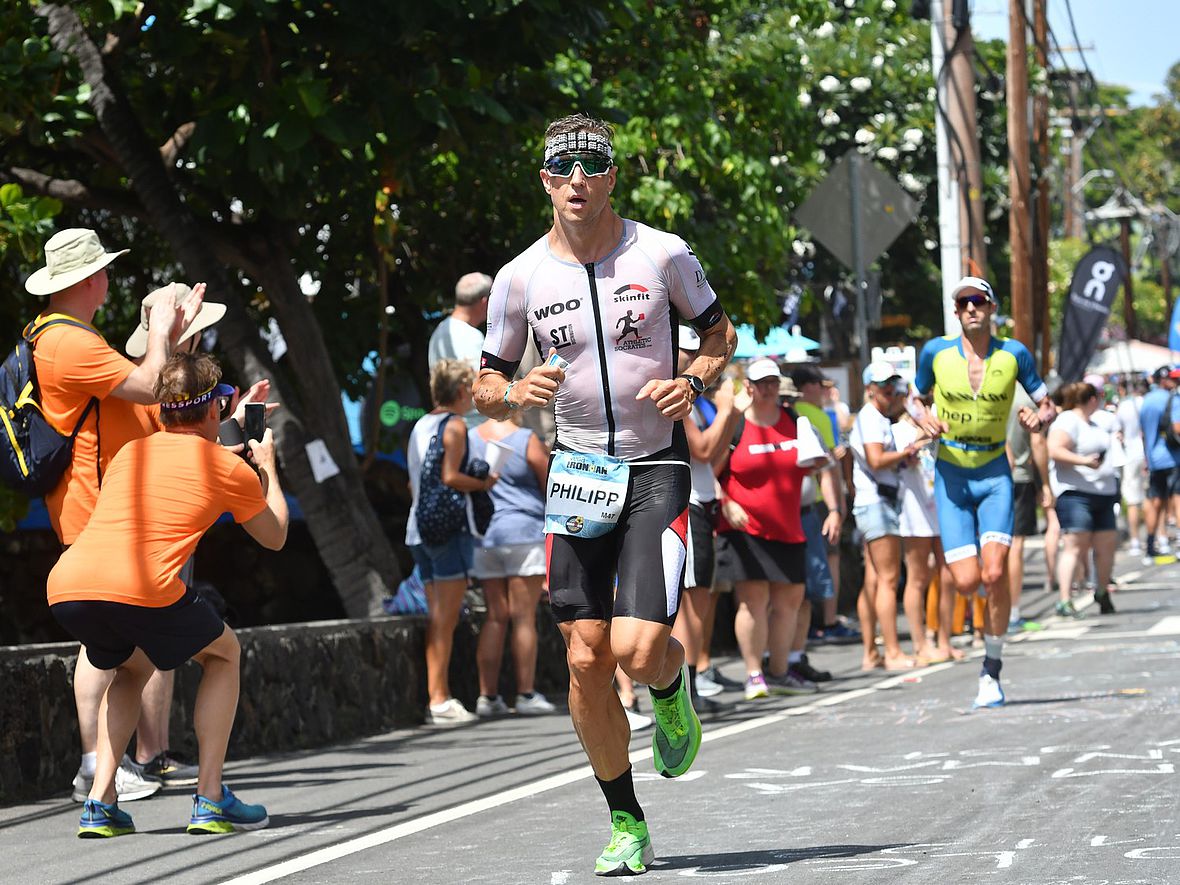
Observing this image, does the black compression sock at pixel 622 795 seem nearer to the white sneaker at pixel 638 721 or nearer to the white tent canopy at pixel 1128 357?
the white sneaker at pixel 638 721

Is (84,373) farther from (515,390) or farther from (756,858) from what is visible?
(756,858)

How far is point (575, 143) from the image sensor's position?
6.02 metres

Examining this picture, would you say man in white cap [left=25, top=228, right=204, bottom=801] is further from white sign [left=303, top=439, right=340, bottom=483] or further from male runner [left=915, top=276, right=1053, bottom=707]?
white sign [left=303, top=439, right=340, bottom=483]

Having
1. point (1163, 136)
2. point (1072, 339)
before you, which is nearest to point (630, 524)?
point (1072, 339)

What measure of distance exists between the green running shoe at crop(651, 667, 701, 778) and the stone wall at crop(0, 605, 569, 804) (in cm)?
322

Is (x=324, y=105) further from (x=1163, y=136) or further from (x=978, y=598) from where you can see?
(x=1163, y=136)

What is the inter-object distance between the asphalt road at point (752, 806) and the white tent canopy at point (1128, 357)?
3993 cm

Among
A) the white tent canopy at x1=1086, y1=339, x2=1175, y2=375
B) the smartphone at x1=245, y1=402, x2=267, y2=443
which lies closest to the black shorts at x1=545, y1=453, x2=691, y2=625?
the smartphone at x1=245, y1=402, x2=267, y2=443

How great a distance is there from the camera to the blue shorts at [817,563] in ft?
45.7

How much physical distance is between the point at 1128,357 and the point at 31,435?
146 feet

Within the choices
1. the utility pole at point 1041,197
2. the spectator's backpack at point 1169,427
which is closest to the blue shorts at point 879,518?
the spectator's backpack at point 1169,427

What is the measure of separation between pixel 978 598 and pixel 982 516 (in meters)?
4.52

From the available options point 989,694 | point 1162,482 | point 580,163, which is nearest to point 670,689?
point 580,163

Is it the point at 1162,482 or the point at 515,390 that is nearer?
the point at 515,390
